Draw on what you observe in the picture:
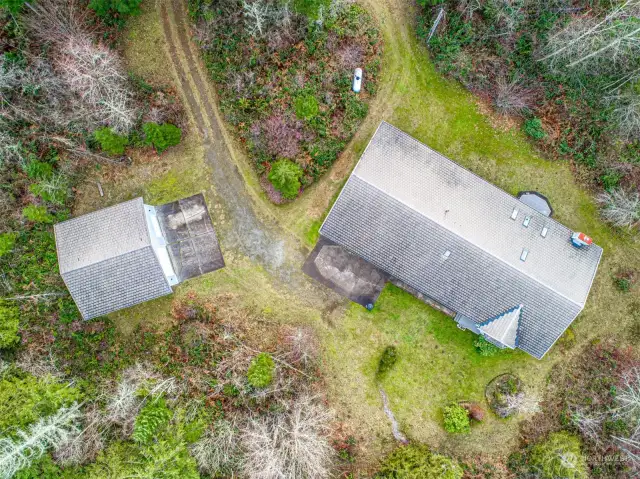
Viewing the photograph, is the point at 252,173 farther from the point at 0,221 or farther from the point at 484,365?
the point at 484,365

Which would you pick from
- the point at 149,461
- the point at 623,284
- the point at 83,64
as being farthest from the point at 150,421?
the point at 623,284

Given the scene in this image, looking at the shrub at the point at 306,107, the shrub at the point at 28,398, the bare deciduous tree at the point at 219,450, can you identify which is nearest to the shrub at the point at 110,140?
the shrub at the point at 306,107

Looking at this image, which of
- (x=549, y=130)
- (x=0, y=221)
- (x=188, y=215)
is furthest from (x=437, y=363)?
(x=0, y=221)

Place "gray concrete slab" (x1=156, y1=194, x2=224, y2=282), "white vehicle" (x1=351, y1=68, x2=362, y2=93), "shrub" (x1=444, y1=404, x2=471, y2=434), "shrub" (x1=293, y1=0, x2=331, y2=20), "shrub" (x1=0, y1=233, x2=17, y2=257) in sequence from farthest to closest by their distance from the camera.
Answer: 1. "gray concrete slab" (x1=156, y1=194, x2=224, y2=282)
2. "white vehicle" (x1=351, y1=68, x2=362, y2=93)
3. "shrub" (x1=444, y1=404, x2=471, y2=434)
4. "shrub" (x1=0, y1=233, x2=17, y2=257)
5. "shrub" (x1=293, y1=0, x2=331, y2=20)

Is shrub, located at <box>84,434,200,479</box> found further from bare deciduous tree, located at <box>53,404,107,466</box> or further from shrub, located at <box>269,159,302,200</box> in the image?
shrub, located at <box>269,159,302,200</box>

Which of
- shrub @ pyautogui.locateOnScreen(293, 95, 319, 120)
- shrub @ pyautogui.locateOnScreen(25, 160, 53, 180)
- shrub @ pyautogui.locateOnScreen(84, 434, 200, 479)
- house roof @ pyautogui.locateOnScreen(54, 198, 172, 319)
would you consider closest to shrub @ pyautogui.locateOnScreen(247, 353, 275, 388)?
shrub @ pyautogui.locateOnScreen(84, 434, 200, 479)

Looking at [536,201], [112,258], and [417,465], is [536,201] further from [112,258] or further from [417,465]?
[112,258]
